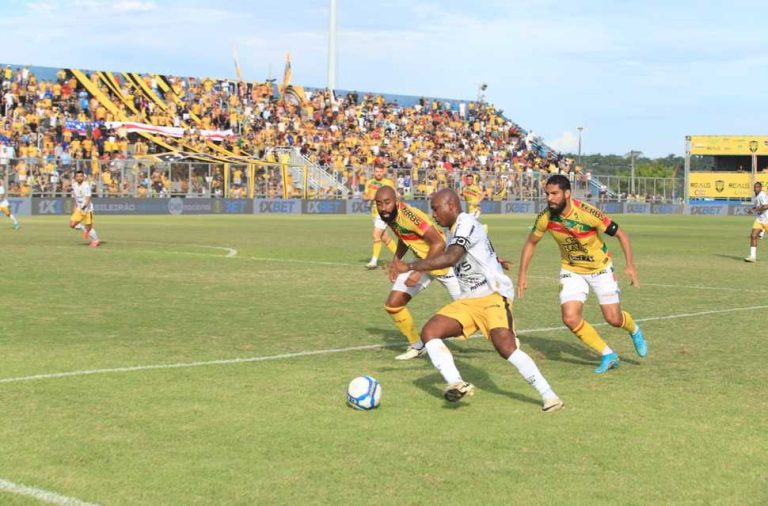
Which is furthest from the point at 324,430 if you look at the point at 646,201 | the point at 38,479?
the point at 646,201

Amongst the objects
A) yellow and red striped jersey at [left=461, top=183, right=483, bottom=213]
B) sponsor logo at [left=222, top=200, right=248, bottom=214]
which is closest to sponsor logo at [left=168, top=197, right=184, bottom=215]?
sponsor logo at [left=222, top=200, right=248, bottom=214]

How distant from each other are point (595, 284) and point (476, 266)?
250 centimetres

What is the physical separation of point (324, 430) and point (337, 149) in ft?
201

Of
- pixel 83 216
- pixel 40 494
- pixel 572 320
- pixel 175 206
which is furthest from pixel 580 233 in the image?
pixel 175 206

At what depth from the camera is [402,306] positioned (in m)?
10.9

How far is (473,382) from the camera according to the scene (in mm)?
9234

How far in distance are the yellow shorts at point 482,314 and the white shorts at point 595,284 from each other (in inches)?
84.5

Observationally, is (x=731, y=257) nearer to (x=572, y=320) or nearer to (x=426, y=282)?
(x=426, y=282)

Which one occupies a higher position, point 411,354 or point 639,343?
point 639,343

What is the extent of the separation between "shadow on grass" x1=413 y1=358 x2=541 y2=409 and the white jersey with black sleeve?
0.83 meters

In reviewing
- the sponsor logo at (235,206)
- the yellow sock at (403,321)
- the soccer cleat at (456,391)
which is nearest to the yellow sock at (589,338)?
the yellow sock at (403,321)

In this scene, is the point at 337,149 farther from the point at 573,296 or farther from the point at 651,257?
the point at 573,296

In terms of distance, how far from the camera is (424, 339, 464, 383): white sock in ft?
25.8

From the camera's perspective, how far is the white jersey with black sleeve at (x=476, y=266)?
27.2 feet
